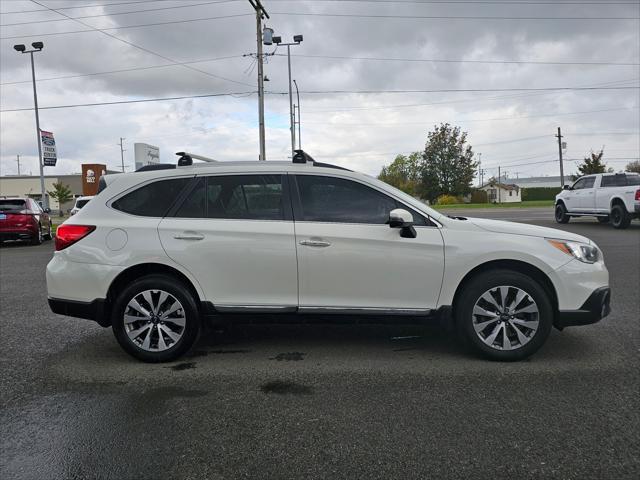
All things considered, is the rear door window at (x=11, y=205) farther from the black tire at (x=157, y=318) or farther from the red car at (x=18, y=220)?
the black tire at (x=157, y=318)

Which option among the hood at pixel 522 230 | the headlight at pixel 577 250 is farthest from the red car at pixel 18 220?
the headlight at pixel 577 250

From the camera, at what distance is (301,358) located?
14.4ft

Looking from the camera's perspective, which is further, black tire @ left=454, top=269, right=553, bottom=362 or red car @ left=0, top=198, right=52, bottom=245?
red car @ left=0, top=198, right=52, bottom=245

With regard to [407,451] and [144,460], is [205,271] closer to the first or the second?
[144,460]

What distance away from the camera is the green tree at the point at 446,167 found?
77.4 metres

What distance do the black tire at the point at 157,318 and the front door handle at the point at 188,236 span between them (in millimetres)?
376

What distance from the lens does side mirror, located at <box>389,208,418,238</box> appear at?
13.3 feet

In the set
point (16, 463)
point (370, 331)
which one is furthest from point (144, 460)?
point (370, 331)

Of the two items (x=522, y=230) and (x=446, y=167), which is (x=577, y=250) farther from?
(x=446, y=167)

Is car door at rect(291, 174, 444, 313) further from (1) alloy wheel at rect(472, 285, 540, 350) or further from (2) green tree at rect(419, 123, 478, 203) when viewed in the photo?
(2) green tree at rect(419, 123, 478, 203)

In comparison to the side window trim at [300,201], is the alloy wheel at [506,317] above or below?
below

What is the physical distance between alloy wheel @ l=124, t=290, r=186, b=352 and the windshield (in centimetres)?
1358

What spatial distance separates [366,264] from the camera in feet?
13.6

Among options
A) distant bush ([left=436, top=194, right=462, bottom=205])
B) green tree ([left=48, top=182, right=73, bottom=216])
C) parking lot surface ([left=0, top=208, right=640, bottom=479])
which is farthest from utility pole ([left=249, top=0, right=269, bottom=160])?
green tree ([left=48, top=182, right=73, bottom=216])
